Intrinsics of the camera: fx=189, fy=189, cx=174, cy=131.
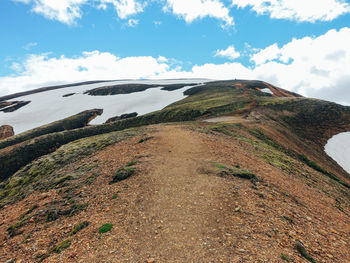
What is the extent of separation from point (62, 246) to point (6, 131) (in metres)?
70.8

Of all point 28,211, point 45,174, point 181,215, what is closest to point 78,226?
point 181,215

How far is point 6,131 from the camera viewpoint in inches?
2349

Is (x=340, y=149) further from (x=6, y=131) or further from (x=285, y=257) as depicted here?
(x=6, y=131)

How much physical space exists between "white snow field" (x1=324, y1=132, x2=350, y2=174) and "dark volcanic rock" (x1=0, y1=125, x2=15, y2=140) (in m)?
81.2

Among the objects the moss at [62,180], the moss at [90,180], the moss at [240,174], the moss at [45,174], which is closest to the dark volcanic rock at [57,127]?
the moss at [45,174]

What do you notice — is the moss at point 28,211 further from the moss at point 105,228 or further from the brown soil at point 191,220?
the moss at point 105,228

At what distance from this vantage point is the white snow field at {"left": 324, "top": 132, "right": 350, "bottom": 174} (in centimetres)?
3008

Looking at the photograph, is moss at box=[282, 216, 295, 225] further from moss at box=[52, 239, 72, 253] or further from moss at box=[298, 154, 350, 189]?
moss at box=[298, 154, 350, 189]

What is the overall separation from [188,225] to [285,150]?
21.8 m

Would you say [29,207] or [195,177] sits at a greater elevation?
[195,177]

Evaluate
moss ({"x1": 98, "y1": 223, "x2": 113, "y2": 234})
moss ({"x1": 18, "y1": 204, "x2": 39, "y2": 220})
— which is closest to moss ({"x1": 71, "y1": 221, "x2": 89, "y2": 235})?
moss ({"x1": 98, "y1": 223, "x2": 113, "y2": 234})

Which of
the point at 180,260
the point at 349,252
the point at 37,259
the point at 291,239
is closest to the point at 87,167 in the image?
the point at 37,259

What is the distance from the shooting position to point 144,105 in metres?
71.1

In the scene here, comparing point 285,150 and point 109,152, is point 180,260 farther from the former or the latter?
point 285,150
